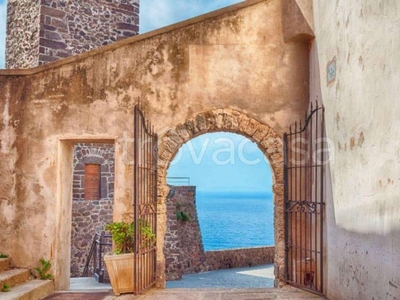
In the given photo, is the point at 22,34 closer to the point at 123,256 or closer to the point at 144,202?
the point at 144,202

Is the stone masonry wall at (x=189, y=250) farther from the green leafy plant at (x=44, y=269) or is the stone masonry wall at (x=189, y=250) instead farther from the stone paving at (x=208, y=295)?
the stone paving at (x=208, y=295)

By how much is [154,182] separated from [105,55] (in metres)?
1.99

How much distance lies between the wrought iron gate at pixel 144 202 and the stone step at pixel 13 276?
161 cm

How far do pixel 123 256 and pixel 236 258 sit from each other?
12.0 meters

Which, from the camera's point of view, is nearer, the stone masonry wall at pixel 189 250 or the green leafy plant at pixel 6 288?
the green leafy plant at pixel 6 288

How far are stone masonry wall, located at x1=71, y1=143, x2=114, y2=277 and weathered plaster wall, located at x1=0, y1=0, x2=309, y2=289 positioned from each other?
7761mm

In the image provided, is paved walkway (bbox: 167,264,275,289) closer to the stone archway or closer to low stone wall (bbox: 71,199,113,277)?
low stone wall (bbox: 71,199,113,277)

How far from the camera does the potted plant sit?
6766 mm

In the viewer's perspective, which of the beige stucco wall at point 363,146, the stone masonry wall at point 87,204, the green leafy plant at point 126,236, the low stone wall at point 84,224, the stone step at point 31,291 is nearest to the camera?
the beige stucco wall at point 363,146

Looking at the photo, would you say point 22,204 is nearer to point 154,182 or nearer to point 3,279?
point 3,279

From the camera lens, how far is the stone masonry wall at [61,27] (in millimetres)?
15363

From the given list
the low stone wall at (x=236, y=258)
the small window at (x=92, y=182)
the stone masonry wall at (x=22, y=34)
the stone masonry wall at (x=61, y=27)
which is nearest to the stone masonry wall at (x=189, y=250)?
the low stone wall at (x=236, y=258)

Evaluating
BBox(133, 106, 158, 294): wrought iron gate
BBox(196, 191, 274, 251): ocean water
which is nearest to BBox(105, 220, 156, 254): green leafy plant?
BBox(133, 106, 158, 294): wrought iron gate

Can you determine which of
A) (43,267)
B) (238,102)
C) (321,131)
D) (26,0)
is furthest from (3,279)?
(26,0)
